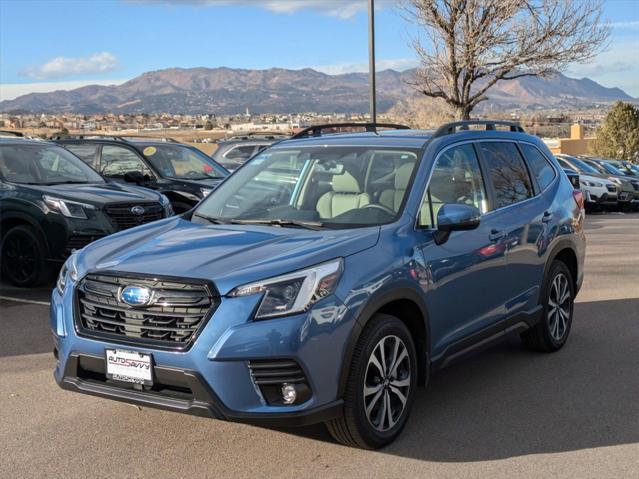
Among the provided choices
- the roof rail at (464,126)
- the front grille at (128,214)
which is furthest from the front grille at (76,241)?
the roof rail at (464,126)

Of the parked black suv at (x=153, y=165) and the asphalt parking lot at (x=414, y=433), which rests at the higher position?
the parked black suv at (x=153, y=165)

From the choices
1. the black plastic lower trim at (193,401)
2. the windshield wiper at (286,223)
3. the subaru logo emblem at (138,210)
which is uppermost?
the windshield wiper at (286,223)

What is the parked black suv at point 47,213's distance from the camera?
894 cm

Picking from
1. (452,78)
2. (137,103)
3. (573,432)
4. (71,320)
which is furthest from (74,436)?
(137,103)

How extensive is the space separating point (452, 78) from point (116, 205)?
16.6m

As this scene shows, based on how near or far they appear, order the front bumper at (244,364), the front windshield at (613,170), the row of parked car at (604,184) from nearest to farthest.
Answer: the front bumper at (244,364), the row of parked car at (604,184), the front windshield at (613,170)

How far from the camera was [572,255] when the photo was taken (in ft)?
22.5

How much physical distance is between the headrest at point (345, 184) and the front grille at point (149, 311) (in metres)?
1.51

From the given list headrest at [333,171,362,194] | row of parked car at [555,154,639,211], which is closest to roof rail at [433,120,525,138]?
headrest at [333,171,362,194]

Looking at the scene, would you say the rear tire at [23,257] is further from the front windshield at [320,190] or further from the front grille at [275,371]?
the front grille at [275,371]

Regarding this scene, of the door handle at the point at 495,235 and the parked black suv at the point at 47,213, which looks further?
the parked black suv at the point at 47,213

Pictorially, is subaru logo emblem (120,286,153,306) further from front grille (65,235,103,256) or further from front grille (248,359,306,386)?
front grille (65,235,103,256)

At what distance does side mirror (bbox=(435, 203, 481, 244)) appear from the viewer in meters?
4.81

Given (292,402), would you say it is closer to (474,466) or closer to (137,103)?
(474,466)
